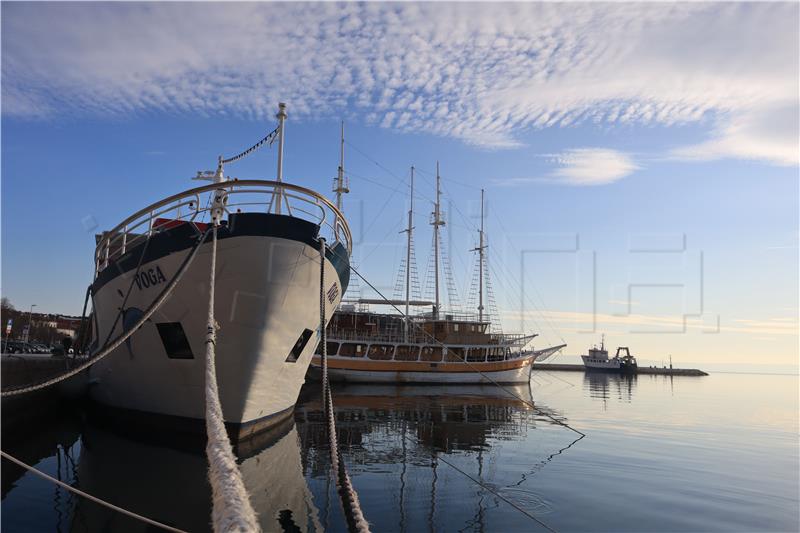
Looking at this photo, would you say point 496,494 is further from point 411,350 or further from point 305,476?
point 411,350

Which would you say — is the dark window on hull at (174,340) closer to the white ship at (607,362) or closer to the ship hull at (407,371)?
the ship hull at (407,371)

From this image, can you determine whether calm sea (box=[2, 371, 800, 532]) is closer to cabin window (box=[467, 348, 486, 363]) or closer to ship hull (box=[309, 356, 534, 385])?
ship hull (box=[309, 356, 534, 385])

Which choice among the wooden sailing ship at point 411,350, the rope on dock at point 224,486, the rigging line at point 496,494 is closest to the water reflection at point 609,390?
the wooden sailing ship at point 411,350

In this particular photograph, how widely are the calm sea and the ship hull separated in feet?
61.2

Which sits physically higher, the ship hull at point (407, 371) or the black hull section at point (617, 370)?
the ship hull at point (407, 371)

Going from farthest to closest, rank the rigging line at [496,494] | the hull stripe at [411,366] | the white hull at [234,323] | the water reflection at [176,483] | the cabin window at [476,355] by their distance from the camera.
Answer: the cabin window at [476,355] < the hull stripe at [411,366] < the white hull at [234,323] < the rigging line at [496,494] < the water reflection at [176,483]

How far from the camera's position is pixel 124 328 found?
37.5ft

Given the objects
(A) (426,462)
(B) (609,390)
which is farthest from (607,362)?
(A) (426,462)

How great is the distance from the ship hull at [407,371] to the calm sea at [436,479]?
18.6 m

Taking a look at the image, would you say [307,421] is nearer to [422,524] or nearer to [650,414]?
[422,524]

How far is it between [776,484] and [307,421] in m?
12.2

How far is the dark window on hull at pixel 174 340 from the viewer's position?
33.9 feet

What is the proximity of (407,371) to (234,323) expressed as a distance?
28069 mm

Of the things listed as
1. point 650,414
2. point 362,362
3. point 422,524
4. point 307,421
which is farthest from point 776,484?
point 362,362
